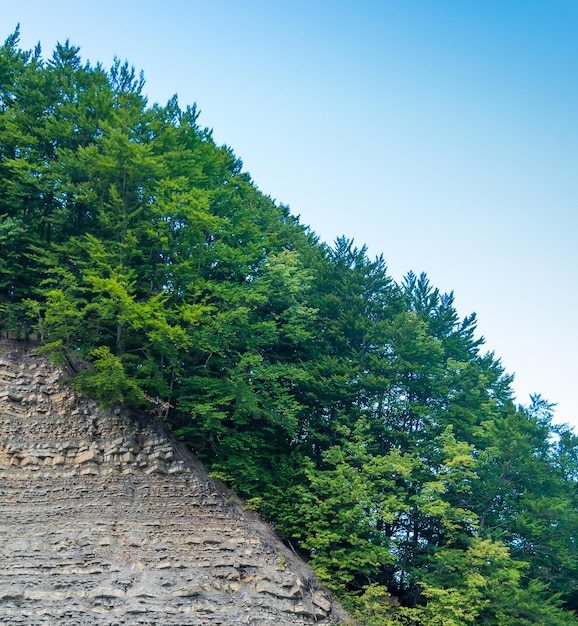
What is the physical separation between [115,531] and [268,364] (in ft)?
25.8

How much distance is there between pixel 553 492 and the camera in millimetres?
24422

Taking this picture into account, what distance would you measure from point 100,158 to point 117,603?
13.4 metres

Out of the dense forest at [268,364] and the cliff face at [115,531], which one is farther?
the dense forest at [268,364]

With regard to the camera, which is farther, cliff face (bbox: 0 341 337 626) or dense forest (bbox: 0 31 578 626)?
dense forest (bbox: 0 31 578 626)

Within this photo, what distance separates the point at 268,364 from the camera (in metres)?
21.2

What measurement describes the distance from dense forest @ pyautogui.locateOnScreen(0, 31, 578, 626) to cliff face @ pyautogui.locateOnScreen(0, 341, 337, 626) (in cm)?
102

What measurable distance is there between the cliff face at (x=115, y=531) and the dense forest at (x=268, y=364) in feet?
3.36

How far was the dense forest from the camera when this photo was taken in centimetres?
1861

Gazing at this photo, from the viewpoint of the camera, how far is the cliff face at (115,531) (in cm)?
1402

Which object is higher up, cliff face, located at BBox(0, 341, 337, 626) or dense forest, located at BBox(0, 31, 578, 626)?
dense forest, located at BBox(0, 31, 578, 626)

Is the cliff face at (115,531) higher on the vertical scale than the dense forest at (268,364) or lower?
lower

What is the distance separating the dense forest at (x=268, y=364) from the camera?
1861 centimetres

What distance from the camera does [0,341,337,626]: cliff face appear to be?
14.0 meters

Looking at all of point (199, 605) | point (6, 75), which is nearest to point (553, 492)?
point (199, 605)
